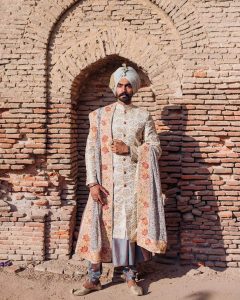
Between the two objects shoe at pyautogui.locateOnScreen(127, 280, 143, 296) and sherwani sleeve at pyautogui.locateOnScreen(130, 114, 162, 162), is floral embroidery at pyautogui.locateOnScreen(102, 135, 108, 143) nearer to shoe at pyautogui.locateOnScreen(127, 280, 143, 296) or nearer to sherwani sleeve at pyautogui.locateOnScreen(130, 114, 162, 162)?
sherwani sleeve at pyautogui.locateOnScreen(130, 114, 162, 162)

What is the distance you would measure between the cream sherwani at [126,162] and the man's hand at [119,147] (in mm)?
61

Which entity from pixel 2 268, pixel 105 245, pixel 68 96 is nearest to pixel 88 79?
pixel 68 96

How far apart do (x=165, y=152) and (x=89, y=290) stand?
6.13 ft

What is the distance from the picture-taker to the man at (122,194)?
353cm

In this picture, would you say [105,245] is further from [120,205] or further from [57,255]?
[57,255]

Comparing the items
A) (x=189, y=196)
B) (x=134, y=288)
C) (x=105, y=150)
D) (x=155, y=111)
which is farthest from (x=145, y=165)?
(x=134, y=288)

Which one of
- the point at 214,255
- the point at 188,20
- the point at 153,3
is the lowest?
the point at 214,255

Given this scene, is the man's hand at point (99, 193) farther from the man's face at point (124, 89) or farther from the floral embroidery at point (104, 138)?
the man's face at point (124, 89)

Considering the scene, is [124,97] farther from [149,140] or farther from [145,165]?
[145,165]

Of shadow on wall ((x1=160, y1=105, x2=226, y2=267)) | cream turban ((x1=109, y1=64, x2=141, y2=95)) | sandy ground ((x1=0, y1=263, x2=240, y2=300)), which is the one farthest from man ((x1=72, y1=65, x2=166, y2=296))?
shadow on wall ((x1=160, y1=105, x2=226, y2=267))

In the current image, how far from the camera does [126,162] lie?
3605 millimetres

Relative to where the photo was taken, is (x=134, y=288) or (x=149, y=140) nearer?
(x=134, y=288)

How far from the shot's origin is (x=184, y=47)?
4.18m

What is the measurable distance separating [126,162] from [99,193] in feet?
1.44
